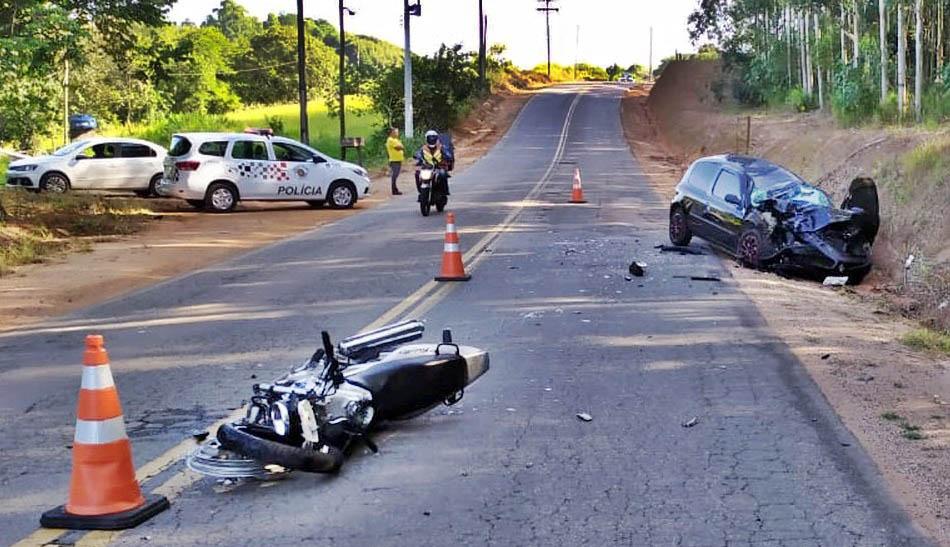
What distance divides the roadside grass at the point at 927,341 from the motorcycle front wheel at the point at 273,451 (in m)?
6.08

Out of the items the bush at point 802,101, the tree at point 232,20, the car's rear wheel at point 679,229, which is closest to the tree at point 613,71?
the tree at point 232,20

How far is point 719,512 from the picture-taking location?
16.2 feet

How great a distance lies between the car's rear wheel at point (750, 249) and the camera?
13.9m

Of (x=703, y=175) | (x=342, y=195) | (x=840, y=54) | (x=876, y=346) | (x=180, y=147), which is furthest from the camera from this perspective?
(x=840, y=54)

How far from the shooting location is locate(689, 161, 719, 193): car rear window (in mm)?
15656

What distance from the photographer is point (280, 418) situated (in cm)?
539

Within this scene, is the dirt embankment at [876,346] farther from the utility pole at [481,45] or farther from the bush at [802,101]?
the utility pole at [481,45]

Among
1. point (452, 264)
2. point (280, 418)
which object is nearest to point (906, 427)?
point (280, 418)

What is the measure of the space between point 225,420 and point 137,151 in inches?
820

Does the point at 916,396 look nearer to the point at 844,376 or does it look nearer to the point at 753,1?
the point at 844,376

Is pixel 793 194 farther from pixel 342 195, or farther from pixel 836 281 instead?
pixel 342 195

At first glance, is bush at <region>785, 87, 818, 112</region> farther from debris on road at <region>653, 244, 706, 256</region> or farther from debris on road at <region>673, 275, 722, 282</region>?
debris on road at <region>673, 275, 722, 282</region>

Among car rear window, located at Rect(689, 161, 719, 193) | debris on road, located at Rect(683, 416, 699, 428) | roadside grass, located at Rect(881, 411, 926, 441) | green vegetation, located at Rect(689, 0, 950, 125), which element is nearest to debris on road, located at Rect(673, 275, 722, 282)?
Result: car rear window, located at Rect(689, 161, 719, 193)

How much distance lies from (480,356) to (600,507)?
1865 millimetres
